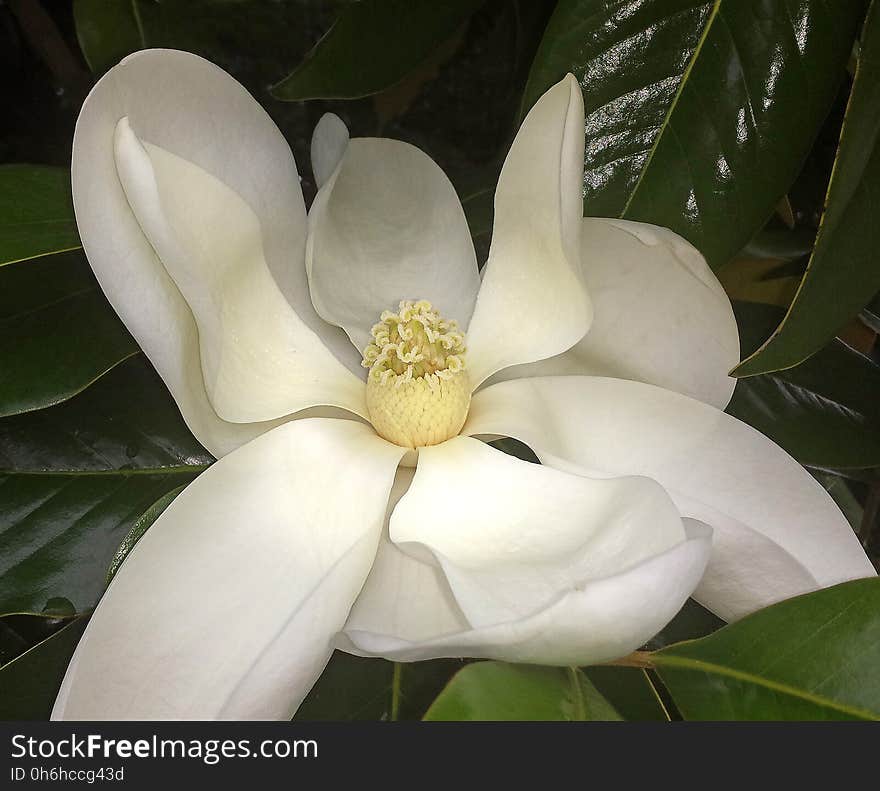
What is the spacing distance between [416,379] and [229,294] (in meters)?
0.13

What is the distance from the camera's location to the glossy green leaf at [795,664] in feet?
1.79

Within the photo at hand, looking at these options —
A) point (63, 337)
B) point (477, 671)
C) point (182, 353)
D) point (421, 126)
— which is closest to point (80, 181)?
point (182, 353)

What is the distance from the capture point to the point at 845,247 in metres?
0.60

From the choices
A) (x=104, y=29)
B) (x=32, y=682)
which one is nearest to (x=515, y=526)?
(x=32, y=682)

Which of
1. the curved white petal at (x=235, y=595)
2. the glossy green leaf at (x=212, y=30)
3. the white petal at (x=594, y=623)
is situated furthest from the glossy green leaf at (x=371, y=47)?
the white petal at (x=594, y=623)

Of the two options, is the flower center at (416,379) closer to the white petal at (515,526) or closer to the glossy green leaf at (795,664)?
the white petal at (515,526)

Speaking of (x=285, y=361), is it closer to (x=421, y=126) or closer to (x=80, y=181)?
(x=80, y=181)

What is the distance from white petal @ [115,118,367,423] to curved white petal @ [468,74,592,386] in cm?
11

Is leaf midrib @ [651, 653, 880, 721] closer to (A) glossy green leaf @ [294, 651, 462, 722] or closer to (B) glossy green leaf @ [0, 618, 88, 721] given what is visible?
(A) glossy green leaf @ [294, 651, 462, 722]

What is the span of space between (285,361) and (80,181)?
0.17 meters

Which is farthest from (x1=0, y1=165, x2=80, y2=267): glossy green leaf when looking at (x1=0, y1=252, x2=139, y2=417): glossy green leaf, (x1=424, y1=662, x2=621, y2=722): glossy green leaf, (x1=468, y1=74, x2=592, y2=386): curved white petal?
(x1=424, y1=662, x2=621, y2=722): glossy green leaf

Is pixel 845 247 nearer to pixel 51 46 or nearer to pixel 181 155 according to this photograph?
pixel 181 155

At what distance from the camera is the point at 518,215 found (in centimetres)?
65

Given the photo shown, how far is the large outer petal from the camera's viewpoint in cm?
58
